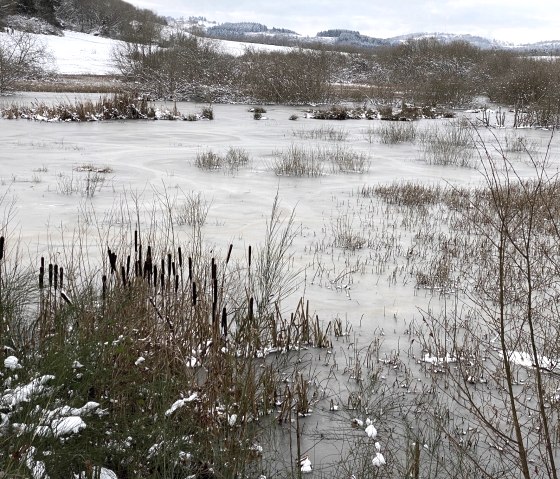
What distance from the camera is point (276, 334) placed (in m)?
4.50

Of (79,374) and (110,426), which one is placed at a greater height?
(79,374)

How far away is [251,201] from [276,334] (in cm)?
543

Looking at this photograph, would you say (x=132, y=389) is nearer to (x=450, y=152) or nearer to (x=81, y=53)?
(x=450, y=152)

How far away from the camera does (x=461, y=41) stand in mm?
42969

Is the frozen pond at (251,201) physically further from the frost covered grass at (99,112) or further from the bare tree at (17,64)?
the bare tree at (17,64)

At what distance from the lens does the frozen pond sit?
5.62 meters

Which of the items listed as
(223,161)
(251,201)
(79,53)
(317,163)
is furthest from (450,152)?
(79,53)

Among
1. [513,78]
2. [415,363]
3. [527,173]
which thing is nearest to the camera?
[415,363]

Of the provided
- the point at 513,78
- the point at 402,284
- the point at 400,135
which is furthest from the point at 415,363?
the point at 513,78

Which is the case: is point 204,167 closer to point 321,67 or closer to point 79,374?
point 79,374

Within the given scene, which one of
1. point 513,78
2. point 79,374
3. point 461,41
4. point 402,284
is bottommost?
point 402,284

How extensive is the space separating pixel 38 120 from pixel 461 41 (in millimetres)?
34127

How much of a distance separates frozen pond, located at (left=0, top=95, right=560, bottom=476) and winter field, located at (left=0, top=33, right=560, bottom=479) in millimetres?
51

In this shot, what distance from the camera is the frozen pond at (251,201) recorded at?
562cm
